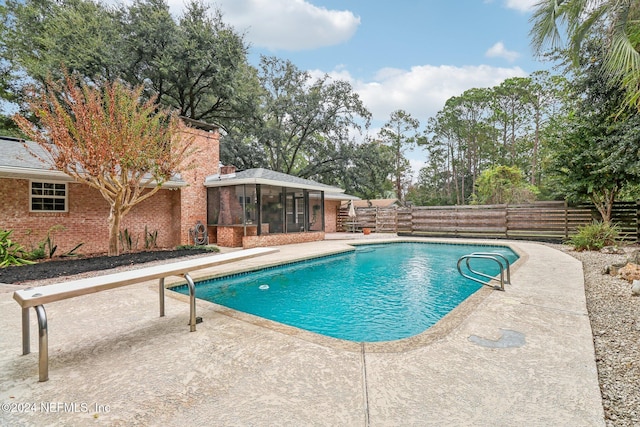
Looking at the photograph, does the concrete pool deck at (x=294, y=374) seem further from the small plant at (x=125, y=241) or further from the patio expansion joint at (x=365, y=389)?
the small plant at (x=125, y=241)

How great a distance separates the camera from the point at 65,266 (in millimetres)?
6734

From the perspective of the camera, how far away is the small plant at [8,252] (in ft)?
22.9

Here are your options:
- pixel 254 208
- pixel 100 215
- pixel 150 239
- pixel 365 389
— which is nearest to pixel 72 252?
pixel 100 215

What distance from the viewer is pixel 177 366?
2.56 metres

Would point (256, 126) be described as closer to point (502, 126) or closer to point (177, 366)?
point (177, 366)

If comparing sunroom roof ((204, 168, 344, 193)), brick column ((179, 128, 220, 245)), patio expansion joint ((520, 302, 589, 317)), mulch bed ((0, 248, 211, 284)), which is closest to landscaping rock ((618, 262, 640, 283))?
patio expansion joint ((520, 302, 589, 317))

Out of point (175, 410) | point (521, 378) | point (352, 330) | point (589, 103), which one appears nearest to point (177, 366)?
point (175, 410)

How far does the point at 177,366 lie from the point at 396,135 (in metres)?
31.3

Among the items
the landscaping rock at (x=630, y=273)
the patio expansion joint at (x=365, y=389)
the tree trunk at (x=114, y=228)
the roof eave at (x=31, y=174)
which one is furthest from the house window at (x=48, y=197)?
the landscaping rock at (x=630, y=273)

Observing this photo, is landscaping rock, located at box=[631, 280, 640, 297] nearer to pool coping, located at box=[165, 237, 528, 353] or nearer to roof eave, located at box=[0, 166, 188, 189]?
pool coping, located at box=[165, 237, 528, 353]

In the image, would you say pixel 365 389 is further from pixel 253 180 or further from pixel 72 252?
pixel 72 252

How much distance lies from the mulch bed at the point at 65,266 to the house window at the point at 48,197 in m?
1.48

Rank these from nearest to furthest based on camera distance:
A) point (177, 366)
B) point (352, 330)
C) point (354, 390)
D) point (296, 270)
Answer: point (354, 390) < point (177, 366) < point (352, 330) < point (296, 270)

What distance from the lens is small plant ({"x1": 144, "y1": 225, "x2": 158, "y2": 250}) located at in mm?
10148
